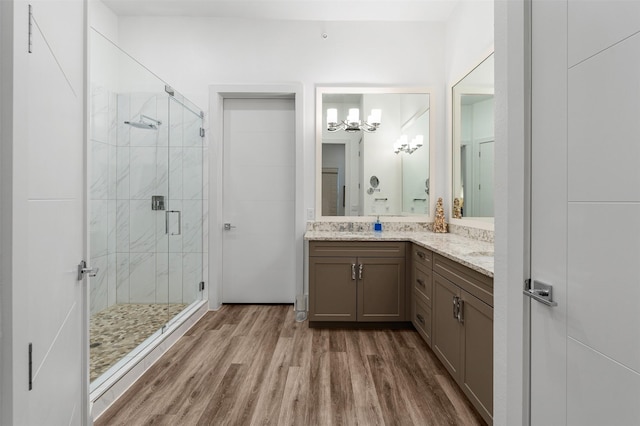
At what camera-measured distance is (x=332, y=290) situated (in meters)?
2.91

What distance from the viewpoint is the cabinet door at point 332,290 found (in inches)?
114

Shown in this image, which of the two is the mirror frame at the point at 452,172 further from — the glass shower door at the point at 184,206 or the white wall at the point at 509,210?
the glass shower door at the point at 184,206

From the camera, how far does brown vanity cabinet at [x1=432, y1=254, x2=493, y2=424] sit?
156 cm

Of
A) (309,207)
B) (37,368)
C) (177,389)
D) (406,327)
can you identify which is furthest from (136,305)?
(406,327)

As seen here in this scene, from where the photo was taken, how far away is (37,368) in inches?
29.0

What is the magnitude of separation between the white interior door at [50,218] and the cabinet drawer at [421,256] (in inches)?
83.0

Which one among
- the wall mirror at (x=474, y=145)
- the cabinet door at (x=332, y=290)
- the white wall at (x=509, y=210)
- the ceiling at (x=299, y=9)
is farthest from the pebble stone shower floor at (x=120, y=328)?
the ceiling at (x=299, y=9)

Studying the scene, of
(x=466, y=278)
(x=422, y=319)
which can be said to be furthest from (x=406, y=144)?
(x=466, y=278)

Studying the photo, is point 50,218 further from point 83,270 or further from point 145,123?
point 145,123

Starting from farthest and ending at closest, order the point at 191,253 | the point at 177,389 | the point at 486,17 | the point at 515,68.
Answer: the point at 191,253 → the point at 486,17 → the point at 177,389 → the point at 515,68

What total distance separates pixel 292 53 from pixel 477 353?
3201 mm

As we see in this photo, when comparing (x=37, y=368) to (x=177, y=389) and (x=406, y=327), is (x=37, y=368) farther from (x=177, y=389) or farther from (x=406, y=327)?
(x=406, y=327)

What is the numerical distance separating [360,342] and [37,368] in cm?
226

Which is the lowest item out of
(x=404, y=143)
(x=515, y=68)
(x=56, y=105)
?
(x=56, y=105)
